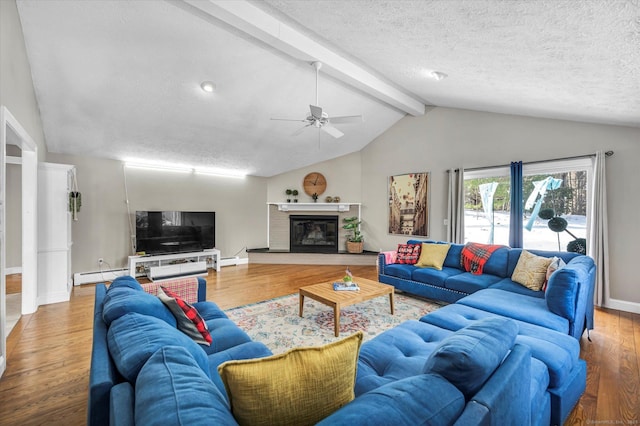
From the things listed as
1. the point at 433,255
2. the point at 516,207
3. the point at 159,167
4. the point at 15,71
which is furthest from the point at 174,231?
the point at 516,207

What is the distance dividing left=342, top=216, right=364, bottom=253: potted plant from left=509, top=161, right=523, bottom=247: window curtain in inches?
123

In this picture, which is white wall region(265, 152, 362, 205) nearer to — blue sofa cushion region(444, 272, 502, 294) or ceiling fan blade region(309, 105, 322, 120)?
blue sofa cushion region(444, 272, 502, 294)

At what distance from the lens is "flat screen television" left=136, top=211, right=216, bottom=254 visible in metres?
5.44

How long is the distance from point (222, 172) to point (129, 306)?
5364 mm

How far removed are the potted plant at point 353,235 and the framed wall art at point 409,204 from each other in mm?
769

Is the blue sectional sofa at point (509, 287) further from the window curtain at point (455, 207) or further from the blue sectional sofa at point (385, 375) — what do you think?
the window curtain at point (455, 207)

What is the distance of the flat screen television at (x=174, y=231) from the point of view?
544 centimetres

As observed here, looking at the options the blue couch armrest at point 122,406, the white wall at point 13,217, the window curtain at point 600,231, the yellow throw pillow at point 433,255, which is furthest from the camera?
the white wall at point 13,217

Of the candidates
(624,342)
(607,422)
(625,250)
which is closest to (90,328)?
(607,422)

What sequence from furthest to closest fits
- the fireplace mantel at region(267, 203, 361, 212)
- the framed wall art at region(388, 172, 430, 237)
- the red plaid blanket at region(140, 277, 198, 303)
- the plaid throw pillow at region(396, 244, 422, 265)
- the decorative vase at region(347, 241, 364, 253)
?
the fireplace mantel at region(267, 203, 361, 212) → the decorative vase at region(347, 241, 364, 253) → the framed wall art at region(388, 172, 430, 237) → the plaid throw pillow at region(396, 244, 422, 265) → the red plaid blanket at region(140, 277, 198, 303)

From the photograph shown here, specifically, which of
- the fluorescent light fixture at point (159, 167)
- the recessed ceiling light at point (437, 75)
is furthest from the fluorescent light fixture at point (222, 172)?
the recessed ceiling light at point (437, 75)

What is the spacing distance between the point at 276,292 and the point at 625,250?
4.75m

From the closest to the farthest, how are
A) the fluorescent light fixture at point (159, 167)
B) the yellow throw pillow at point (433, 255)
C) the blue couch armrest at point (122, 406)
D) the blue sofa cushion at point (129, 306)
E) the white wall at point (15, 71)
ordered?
the blue couch armrest at point (122, 406) → the blue sofa cushion at point (129, 306) → the white wall at point (15, 71) → the yellow throw pillow at point (433, 255) → the fluorescent light fixture at point (159, 167)

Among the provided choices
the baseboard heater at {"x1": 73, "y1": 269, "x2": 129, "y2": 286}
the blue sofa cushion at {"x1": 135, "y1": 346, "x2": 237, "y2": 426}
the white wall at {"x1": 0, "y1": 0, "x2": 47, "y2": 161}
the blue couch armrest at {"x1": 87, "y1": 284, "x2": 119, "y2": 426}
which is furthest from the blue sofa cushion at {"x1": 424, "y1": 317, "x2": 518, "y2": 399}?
the baseboard heater at {"x1": 73, "y1": 269, "x2": 129, "y2": 286}
